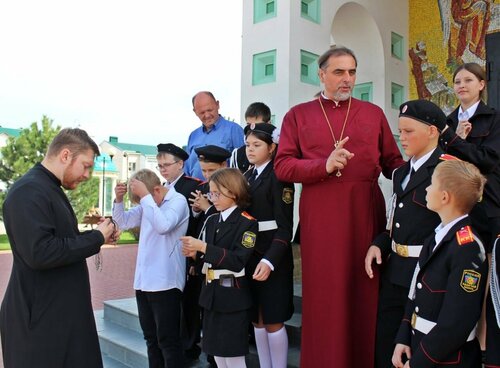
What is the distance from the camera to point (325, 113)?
10.3 ft

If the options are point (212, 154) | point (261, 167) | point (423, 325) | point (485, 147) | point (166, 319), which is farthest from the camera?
point (212, 154)

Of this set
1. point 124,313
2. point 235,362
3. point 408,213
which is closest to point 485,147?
point 408,213

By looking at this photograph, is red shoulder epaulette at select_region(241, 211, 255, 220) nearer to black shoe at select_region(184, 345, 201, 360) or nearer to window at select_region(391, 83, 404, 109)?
black shoe at select_region(184, 345, 201, 360)

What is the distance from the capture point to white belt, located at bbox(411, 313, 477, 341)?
2127 mm

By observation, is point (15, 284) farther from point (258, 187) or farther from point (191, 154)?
point (191, 154)

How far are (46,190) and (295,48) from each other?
14.1ft

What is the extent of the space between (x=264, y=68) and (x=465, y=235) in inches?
185

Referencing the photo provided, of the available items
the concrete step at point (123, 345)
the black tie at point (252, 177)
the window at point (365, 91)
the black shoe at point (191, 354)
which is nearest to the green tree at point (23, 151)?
the window at point (365, 91)

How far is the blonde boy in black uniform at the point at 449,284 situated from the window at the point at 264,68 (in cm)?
424

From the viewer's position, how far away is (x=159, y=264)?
12.7ft

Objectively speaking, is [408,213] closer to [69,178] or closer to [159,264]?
[69,178]

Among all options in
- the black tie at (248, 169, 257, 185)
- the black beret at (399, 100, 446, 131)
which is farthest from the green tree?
the black beret at (399, 100, 446, 131)

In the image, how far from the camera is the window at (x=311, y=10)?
6.30 m

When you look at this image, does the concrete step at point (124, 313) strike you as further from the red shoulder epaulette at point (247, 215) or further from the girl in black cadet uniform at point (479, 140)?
the girl in black cadet uniform at point (479, 140)
